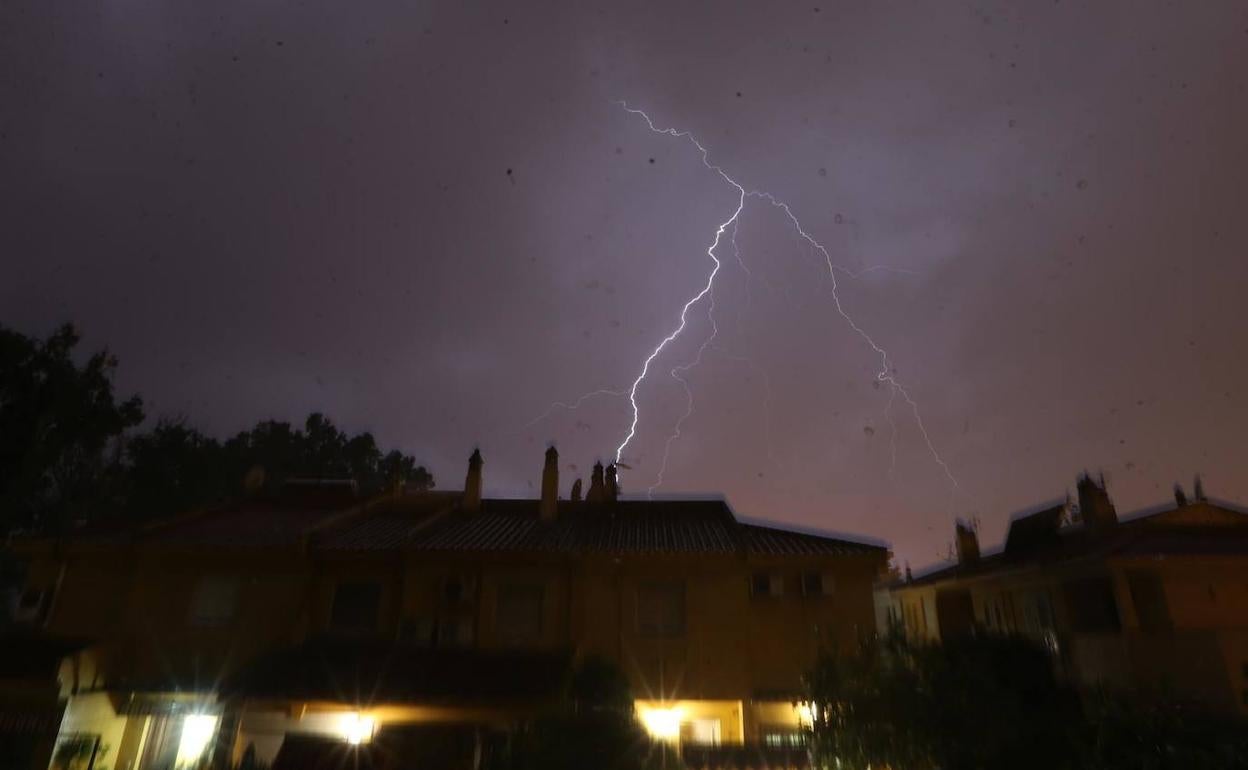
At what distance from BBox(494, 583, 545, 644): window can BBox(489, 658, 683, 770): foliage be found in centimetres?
390

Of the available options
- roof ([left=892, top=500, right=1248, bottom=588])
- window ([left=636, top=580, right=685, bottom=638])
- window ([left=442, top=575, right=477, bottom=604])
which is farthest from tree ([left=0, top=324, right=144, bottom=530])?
roof ([left=892, top=500, right=1248, bottom=588])

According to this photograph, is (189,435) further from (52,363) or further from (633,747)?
(633,747)

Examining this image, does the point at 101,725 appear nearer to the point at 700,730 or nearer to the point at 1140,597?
the point at 700,730

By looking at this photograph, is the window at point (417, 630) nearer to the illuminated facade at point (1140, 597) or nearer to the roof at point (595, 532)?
the roof at point (595, 532)

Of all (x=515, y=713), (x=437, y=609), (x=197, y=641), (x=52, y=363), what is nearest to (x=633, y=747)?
(x=515, y=713)

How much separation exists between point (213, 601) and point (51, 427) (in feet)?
57.9

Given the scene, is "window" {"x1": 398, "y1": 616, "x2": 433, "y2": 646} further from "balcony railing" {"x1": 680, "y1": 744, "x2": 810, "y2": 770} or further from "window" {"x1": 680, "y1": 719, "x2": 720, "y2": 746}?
"balcony railing" {"x1": 680, "y1": 744, "x2": 810, "y2": 770}

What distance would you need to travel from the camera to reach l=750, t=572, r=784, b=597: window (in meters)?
16.7

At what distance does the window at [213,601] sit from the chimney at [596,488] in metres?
10.9

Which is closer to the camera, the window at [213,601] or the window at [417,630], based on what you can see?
the window at [417,630]

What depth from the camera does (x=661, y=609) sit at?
16766 mm

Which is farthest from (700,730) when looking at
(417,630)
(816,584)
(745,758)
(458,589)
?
(417,630)

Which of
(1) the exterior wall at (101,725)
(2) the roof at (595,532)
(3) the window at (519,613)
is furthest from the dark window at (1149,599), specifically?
(1) the exterior wall at (101,725)

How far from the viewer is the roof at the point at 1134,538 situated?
1747 cm
